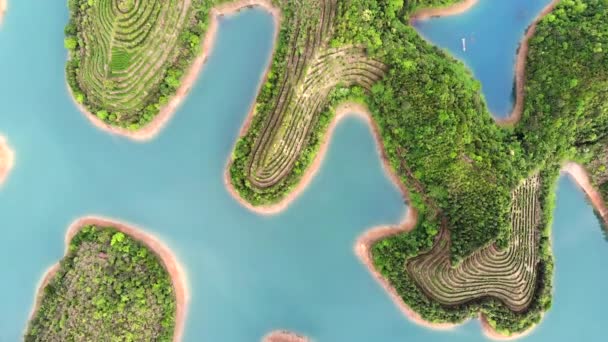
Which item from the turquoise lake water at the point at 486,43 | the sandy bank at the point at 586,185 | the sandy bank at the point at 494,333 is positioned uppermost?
the turquoise lake water at the point at 486,43

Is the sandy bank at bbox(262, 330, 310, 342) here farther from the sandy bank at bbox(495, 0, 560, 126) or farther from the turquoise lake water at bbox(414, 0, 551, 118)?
the turquoise lake water at bbox(414, 0, 551, 118)

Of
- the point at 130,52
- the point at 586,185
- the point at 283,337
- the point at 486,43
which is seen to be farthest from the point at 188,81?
the point at 586,185

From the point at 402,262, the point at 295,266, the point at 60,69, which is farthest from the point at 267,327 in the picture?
the point at 60,69

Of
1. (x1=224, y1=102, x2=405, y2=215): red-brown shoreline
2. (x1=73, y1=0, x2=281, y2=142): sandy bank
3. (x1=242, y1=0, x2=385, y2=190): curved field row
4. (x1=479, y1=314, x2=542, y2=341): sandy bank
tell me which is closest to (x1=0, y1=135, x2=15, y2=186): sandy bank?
(x1=73, y1=0, x2=281, y2=142): sandy bank

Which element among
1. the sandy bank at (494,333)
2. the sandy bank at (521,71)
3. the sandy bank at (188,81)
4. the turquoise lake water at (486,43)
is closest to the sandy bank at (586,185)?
the sandy bank at (521,71)

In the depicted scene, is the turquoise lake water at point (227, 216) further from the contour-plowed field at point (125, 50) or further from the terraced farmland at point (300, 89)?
the contour-plowed field at point (125, 50)

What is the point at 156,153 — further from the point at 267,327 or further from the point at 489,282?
the point at 489,282
